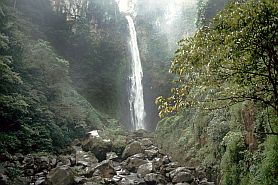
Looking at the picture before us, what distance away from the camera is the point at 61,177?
1002cm

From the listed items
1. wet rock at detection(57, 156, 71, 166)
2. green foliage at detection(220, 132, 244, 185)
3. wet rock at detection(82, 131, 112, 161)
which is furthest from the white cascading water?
green foliage at detection(220, 132, 244, 185)

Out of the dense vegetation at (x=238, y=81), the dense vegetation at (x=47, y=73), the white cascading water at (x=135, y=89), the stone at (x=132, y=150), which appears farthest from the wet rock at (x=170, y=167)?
the white cascading water at (x=135, y=89)

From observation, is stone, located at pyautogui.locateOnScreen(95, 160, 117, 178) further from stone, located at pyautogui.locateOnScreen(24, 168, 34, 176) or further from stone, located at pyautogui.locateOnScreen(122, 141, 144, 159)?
stone, located at pyautogui.locateOnScreen(122, 141, 144, 159)

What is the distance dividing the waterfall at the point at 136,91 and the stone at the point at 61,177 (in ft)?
60.6

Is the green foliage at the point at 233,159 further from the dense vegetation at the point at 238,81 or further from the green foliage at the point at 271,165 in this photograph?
the green foliage at the point at 271,165

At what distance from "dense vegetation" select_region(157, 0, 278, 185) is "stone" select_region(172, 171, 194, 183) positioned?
916 millimetres

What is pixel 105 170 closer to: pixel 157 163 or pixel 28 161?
pixel 157 163

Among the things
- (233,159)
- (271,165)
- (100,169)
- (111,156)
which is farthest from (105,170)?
(271,165)

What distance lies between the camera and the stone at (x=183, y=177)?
10091 millimetres

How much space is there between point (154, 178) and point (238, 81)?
6.95 metres

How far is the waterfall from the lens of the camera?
2935 cm

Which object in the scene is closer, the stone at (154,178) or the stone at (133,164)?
the stone at (154,178)

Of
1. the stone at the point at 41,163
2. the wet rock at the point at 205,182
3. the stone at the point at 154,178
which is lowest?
the wet rock at the point at 205,182

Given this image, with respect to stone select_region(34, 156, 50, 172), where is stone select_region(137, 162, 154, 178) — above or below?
below
